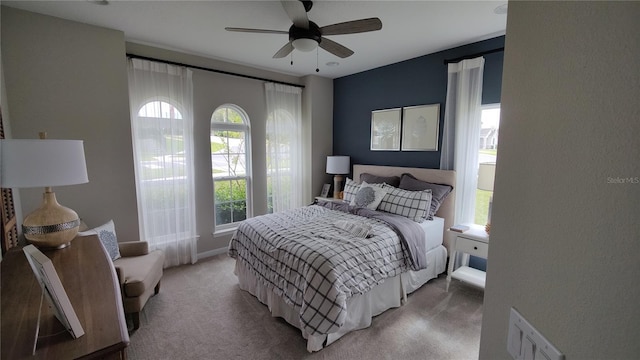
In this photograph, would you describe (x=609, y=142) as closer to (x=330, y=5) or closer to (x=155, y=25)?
(x=330, y=5)

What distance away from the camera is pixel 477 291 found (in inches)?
113

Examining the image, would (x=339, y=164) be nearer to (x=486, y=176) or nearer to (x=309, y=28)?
(x=486, y=176)

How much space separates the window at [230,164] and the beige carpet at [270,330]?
1.29 m

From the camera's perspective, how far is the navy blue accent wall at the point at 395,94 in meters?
2.90

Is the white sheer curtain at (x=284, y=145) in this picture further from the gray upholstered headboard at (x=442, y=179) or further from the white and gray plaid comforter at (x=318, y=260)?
the gray upholstered headboard at (x=442, y=179)

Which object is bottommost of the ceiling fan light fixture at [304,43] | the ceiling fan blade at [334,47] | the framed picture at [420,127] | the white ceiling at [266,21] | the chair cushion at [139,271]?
the chair cushion at [139,271]

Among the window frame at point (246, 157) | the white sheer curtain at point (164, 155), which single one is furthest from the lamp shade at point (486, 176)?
the white sheer curtain at point (164, 155)

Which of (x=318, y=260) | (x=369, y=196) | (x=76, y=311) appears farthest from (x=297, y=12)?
(x=369, y=196)

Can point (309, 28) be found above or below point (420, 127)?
above

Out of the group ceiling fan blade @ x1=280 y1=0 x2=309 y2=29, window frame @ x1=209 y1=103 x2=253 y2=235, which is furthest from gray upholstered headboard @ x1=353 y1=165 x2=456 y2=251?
ceiling fan blade @ x1=280 y1=0 x2=309 y2=29

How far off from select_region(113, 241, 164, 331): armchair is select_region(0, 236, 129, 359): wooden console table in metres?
0.87

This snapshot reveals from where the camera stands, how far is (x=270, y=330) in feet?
7.35

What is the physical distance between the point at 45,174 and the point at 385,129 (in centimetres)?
359

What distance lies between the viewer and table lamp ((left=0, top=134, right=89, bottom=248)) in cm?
138
